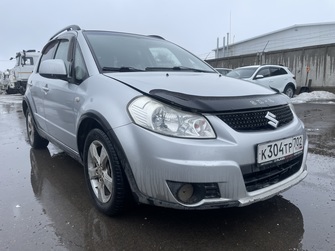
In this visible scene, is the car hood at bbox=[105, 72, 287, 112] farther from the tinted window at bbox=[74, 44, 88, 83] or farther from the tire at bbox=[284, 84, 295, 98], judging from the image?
the tire at bbox=[284, 84, 295, 98]

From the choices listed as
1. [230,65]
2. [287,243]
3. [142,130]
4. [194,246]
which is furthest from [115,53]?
[230,65]

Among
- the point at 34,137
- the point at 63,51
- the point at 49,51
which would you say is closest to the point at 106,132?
the point at 63,51

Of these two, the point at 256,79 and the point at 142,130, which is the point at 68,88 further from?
the point at 256,79

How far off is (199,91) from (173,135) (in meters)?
0.50

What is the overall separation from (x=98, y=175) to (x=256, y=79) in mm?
9933

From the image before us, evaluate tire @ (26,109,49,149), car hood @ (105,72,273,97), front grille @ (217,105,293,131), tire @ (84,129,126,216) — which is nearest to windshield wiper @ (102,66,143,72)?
car hood @ (105,72,273,97)

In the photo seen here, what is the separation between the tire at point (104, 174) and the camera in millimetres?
2406

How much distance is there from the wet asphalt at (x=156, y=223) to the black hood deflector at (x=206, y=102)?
958 millimetres

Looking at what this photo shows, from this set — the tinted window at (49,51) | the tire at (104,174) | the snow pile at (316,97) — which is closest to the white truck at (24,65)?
the snow pile at (316,97)

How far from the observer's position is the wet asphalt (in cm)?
227

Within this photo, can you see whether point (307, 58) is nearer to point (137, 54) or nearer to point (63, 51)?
point (137, 54)

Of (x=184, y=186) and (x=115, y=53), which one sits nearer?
(x=184, y=186)

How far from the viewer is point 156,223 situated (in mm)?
2561

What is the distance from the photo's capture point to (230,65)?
62.5 ft
